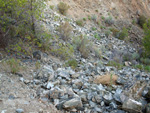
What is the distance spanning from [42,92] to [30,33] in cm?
286

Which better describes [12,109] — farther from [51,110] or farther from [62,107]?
[62,107]

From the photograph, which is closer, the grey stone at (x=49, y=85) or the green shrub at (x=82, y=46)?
the grey stone at (x=49, y=85)

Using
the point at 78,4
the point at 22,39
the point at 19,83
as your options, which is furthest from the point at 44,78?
the point at 78,4

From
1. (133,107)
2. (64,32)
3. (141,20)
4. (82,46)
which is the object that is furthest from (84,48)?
(141,20)

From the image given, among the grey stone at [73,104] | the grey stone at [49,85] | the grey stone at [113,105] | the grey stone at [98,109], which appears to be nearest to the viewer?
the grey stone at [73,104]

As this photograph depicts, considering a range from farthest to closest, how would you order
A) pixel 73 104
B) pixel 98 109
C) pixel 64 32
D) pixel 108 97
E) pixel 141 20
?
pixel 141 20 < pixel 64 32 < pixel 108 97 < pixel 98 109 < pixel 73 104

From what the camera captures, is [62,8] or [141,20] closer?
[62,8]

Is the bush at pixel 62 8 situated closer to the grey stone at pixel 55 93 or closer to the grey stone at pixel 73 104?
the grey stone at pixel 55 93

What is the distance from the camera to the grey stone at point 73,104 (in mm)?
2934

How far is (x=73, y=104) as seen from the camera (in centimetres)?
297

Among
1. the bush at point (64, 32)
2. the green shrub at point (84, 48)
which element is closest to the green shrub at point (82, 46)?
the green shrub at point (84, 48)

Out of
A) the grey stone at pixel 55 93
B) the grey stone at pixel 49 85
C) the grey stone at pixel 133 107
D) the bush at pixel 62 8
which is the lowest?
the grey stone at pixel 49 85

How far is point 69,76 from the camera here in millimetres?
4391

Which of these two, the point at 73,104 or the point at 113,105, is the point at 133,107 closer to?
the point at 113,105
